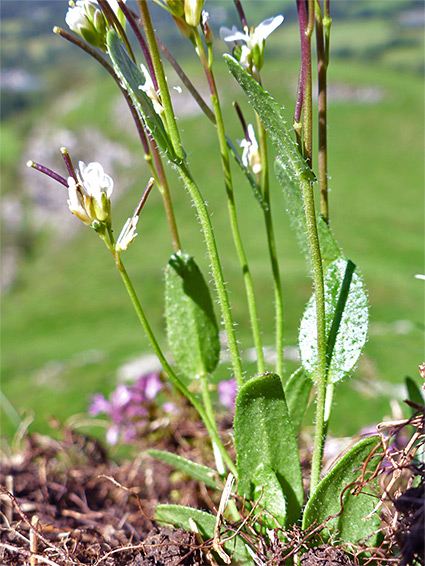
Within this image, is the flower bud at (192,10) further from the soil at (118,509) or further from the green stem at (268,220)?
the soil at (118,509)

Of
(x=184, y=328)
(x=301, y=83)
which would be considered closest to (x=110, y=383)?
(x=184, y=328)

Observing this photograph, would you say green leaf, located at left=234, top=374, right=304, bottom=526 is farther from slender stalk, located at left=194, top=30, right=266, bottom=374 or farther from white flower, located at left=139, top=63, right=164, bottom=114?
white flower, located at left=139, top=63, right=164, bottom=114

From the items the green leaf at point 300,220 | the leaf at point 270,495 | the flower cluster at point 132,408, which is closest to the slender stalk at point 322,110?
the green leaf at point 300,220

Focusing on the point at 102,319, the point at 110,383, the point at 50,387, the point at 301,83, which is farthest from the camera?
the point at 102,319

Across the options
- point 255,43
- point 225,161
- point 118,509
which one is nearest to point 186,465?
point 118,509

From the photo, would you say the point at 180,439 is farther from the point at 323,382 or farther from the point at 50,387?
the point at 50,387

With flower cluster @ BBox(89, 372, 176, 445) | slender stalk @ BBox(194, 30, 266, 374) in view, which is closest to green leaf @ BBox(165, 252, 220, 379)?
slender stalk @ BBox(194, 30, 266, 374)
